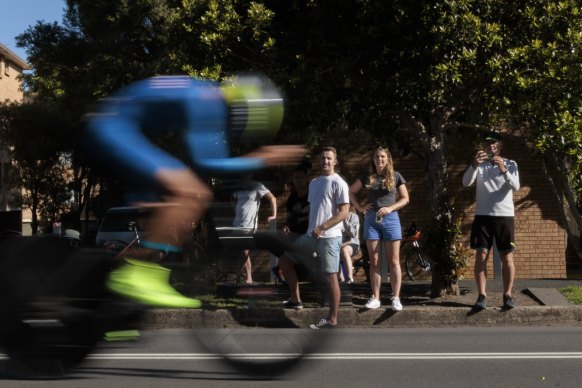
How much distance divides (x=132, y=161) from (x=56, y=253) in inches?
31.5

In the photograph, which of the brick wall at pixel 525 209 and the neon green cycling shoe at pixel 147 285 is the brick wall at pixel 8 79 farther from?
the neon green cycling shoe at pixel 147 285

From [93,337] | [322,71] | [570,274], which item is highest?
[322,71]

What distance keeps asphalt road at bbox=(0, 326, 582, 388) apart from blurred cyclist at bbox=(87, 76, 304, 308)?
2.17 ft

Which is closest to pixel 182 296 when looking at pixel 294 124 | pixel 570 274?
pixel 294 124

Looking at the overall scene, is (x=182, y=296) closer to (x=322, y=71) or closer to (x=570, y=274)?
(x=322, y=71)

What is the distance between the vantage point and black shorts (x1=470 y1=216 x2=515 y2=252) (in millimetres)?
10758

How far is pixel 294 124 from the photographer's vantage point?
12.2m

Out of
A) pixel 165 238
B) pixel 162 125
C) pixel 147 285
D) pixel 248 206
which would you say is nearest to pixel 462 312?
pixel 248 206

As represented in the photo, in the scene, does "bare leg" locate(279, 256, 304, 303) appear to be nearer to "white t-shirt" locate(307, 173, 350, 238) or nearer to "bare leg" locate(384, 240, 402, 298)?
"white t-shirt" locate(307, 173, 350, 238)

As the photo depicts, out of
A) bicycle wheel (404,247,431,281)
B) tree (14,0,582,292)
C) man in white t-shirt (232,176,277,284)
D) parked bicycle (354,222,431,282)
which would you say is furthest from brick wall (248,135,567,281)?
man in white t-shirt (232,176,277,284)

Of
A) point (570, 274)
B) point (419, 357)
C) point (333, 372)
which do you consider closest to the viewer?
point (333, 372)

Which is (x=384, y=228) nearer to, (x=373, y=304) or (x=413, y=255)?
(x=373, y=304)

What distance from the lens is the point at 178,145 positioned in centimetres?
510

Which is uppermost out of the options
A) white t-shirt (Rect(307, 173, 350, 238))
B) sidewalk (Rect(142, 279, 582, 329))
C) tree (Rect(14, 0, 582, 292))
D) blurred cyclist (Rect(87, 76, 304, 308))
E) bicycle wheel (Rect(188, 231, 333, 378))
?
tree (Rect(14, 0, 582, 292))
